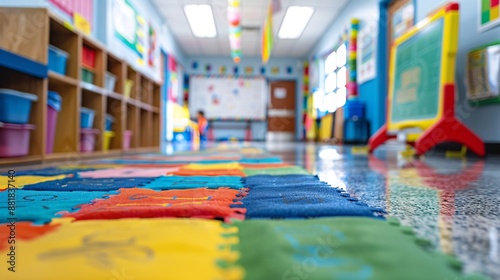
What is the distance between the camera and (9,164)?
162cm

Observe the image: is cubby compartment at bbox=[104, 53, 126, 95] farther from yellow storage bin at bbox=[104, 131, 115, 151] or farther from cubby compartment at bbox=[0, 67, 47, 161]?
cubby compartment at bbox=[0, 67, 47, 161]

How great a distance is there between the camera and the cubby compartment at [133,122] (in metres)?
3.50

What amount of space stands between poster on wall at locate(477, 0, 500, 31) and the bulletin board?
14.1 inches

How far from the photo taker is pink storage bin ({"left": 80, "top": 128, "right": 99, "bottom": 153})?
244 centimetres

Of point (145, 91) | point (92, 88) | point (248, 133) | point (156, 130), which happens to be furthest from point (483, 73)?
point (248, 133)

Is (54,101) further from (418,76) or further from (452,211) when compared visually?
(418,76)

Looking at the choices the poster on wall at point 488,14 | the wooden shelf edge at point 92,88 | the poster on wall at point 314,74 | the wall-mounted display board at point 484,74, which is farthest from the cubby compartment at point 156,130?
the poster on wall at point 314,74

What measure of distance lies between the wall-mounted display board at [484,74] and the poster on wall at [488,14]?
0.15 metres

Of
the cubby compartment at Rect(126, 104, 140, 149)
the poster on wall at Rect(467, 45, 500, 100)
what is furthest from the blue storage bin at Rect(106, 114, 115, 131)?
the poster on wall at Rect(467, 45, 500, 100)

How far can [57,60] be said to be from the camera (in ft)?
6.93

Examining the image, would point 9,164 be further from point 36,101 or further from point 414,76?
point 414,76

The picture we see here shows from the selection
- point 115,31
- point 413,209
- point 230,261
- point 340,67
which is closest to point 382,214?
point 413,209

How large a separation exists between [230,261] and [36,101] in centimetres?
179

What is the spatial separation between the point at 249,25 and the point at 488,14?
509 centimetres
